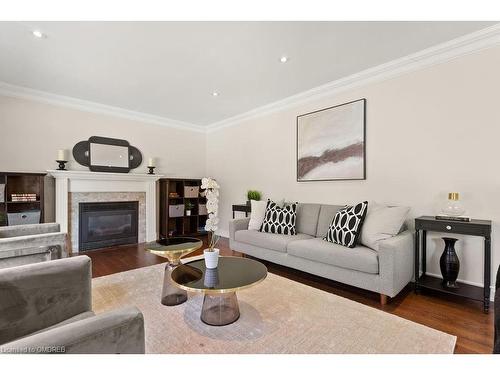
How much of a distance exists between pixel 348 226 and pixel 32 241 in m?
2.89

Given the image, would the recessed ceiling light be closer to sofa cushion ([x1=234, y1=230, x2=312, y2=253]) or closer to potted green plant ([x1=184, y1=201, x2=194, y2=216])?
sofa cushion ([x1=234, y1=230, x2=312, y2=253])

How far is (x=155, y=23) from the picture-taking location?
2.17 meters

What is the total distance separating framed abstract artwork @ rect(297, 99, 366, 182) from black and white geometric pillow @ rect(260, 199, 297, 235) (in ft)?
2.18

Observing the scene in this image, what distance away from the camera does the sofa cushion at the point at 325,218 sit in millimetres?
3188

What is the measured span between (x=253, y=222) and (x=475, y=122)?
106 inches

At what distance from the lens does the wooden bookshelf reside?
16.3ft

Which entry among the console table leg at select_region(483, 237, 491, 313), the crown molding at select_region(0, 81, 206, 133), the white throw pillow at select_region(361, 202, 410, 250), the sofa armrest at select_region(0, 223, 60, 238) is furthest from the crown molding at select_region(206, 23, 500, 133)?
the sofa armrest at select_region(0, 223, 60, 238)

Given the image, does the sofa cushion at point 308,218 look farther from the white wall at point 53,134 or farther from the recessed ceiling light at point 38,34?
the recessed ceiling light at point 38,34

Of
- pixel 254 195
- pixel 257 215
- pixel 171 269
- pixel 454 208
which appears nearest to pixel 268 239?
pixel 257 215

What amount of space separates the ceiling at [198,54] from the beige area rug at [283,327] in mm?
2462

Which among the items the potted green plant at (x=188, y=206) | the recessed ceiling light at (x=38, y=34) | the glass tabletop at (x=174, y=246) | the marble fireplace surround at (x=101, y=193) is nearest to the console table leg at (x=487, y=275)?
the glass tabletop at (x=174, y=246)

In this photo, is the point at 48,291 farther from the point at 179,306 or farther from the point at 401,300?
the point at 401,300

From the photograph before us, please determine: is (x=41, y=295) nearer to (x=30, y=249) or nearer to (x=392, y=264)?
(x=30, y=249)
